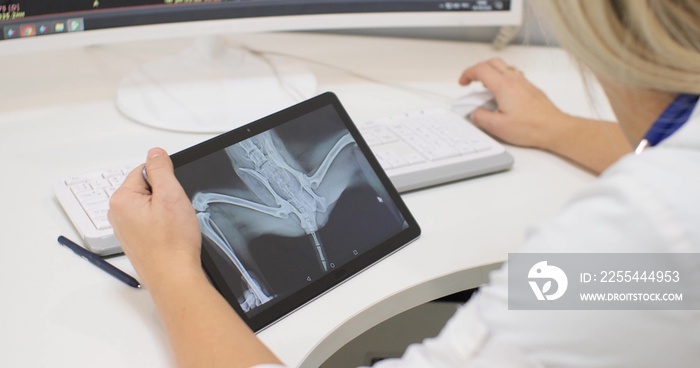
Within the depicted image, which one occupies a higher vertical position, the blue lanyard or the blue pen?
the blue lanyard

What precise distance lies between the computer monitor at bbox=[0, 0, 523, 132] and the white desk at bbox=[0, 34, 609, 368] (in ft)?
0.15

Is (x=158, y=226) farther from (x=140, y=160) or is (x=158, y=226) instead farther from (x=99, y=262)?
(x=140, y=160)

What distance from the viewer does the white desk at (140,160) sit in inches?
27.1

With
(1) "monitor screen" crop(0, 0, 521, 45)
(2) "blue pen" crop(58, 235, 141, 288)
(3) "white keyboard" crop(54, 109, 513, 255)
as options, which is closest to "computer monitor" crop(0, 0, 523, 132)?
(1) "monitor screen" crop(0, 0, 521, 45)

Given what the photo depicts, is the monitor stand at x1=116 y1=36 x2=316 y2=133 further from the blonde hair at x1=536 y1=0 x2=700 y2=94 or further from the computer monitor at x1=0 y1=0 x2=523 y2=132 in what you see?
the blonde hair at x1=536 y1=0 x2=700 y2=94

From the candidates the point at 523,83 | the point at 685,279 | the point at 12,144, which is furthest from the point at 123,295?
the point at 523,83

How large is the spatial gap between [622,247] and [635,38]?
15 cm

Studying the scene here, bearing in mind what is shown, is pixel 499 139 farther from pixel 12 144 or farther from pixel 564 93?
pixel 12 144

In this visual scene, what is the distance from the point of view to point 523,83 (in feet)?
3.50

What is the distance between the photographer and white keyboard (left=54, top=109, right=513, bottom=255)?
0.79 m

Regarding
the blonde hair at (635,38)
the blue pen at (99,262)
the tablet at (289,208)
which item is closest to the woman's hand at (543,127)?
the tablet at (289,208)

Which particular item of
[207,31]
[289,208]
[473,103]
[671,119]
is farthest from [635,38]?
[207,31]

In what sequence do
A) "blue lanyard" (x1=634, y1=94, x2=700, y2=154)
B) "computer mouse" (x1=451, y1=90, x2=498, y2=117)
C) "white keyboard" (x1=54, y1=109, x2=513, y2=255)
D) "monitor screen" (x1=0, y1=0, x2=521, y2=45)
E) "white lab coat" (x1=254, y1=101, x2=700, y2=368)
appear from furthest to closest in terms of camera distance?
1. "computer mouse" (x1=451, y1=90, x2=498, y2=117)
2. "monitor screen" (x1=0, y1=0, x2=521, y2=45)
3. "white keyboard" (x1=54, y1=109, x2=513, y2=255)
4. "blue lanyard" (x1=634, y1=94, x2=700, y2=154)
5. "white lab coat" (x1=254, y1=101, x2=700, y2=368)

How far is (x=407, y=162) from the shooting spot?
2.94ft
